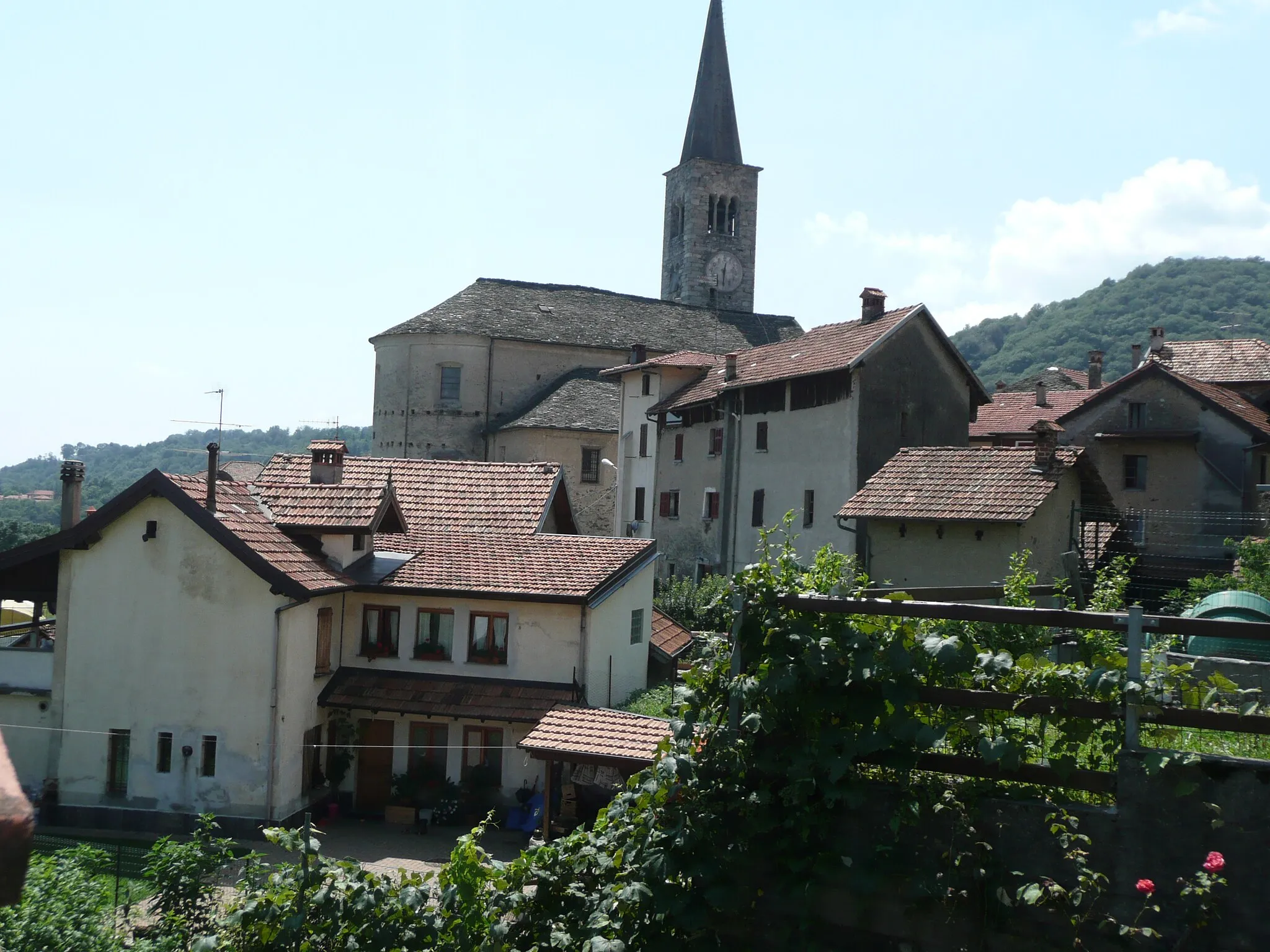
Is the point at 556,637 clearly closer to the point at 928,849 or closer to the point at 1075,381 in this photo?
the point at 928,849

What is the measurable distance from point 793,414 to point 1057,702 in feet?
103

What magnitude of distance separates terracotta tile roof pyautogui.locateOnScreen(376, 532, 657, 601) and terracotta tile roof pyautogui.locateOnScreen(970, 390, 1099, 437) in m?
22.7

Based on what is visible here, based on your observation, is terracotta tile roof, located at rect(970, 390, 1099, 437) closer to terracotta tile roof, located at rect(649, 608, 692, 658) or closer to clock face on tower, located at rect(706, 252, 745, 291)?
terracotta tile roof, located at rect(649, 608, 692, 658)

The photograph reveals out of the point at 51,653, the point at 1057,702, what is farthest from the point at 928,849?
the point at 51,653

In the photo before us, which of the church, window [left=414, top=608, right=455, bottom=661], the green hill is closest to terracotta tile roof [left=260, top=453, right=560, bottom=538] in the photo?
window [left=414, top=608, right=455, bottom=661]

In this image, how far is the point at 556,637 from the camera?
76.9ft

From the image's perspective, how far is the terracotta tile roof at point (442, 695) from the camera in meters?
22.3

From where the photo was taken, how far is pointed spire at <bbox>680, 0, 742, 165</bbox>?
7775 centimetres

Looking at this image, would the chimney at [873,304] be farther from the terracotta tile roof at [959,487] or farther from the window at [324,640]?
the window at [324,640]

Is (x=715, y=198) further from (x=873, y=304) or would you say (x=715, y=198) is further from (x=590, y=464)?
(x=873, y=304)

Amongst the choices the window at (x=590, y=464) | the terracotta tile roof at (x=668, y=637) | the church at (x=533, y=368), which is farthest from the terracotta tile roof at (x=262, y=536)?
the window at (x=590, y=464)

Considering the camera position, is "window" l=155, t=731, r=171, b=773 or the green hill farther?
the green hill

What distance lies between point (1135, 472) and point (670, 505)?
17.1 m

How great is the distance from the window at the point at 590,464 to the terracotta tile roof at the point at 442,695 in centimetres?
3069
